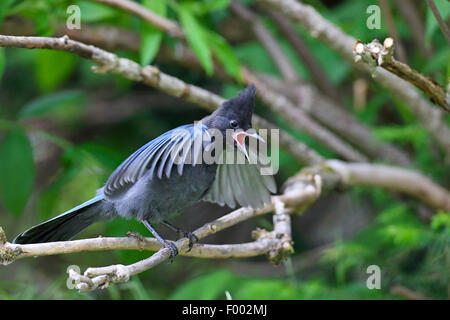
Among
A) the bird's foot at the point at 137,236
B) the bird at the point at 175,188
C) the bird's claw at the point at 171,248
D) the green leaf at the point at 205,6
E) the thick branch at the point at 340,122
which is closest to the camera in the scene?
the bird's foot at the point at 137,236

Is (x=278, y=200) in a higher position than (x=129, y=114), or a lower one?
lower

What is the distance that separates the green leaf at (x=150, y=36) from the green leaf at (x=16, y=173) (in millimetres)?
825

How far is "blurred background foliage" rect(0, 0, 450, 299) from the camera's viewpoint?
3.13 meters

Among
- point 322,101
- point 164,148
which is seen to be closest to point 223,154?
point 164,148

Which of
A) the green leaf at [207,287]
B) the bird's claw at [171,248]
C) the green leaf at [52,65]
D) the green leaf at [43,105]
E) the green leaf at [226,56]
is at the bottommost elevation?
the green leaf at [207,287]

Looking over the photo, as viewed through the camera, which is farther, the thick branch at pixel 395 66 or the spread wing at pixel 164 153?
the spread wing at pixel 164 153

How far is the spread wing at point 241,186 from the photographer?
8.68 ft

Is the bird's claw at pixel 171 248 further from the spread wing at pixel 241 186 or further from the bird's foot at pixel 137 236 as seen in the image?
the spread wing at pixel 241 186

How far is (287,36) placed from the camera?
13.8 feet

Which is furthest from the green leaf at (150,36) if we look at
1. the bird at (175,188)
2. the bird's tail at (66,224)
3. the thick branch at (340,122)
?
the thick branch at (340,122)

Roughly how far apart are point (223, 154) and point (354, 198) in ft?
6.28

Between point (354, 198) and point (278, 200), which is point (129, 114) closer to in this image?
point (354, 198)

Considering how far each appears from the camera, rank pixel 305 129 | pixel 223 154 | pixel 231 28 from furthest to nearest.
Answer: pixel 231 28
pixel 305 129
pixel 223 154
